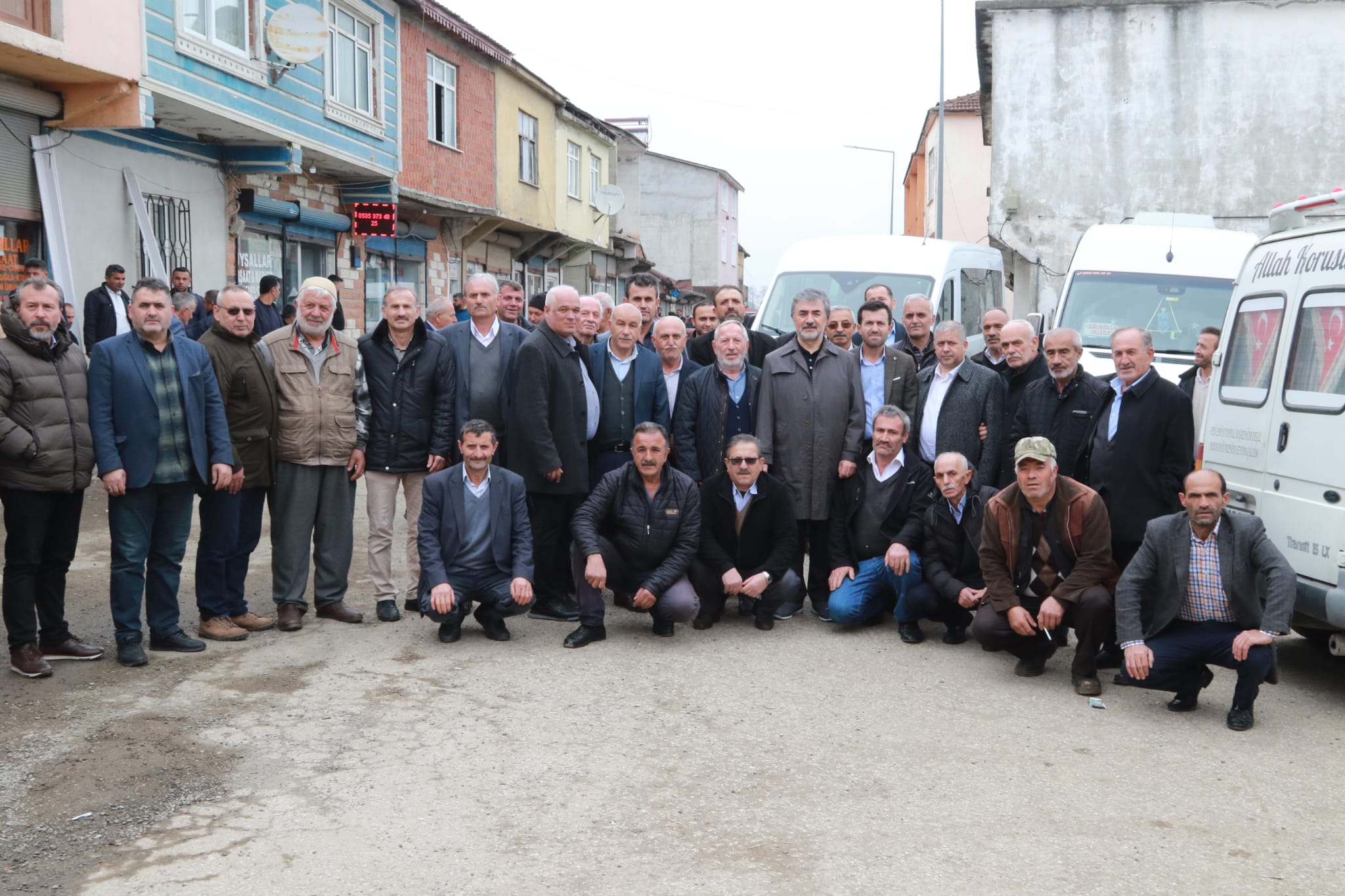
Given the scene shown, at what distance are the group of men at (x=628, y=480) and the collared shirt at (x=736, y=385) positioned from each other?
13 mm

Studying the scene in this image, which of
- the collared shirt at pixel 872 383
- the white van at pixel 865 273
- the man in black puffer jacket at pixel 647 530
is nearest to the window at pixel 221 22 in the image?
the white van at pixel 865 273

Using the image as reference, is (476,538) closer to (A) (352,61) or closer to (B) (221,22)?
(B) (221,22)

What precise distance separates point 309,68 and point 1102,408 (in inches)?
526

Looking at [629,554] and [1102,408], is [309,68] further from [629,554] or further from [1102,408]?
[1102,408]

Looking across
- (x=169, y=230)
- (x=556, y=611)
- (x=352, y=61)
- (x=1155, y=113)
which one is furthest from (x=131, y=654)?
(x=1155, y=113)

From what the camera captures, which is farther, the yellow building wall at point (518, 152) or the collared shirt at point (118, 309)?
the yellow building wall at point (518, 152)

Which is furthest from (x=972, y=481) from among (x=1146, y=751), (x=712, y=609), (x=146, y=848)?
(x=146, y=848)

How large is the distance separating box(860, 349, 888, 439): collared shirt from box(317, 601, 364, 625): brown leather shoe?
3590 mm

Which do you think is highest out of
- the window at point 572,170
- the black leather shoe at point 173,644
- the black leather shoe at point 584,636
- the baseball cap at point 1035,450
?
the window at point 572,170

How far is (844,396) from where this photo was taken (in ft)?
26.3

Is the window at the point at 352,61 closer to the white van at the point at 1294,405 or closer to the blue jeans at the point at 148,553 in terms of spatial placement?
the blue jeans at the point at 148,553

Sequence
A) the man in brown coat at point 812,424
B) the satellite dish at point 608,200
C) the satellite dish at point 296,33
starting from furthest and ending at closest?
the satellite dish at point 608,200
the satellite dish at point 296,33
the man in brown coat at point 812,424

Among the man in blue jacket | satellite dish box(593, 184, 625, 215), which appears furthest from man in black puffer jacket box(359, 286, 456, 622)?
satellite dish box(593, 184, 625, 215)

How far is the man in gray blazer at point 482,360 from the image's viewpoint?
805cm
